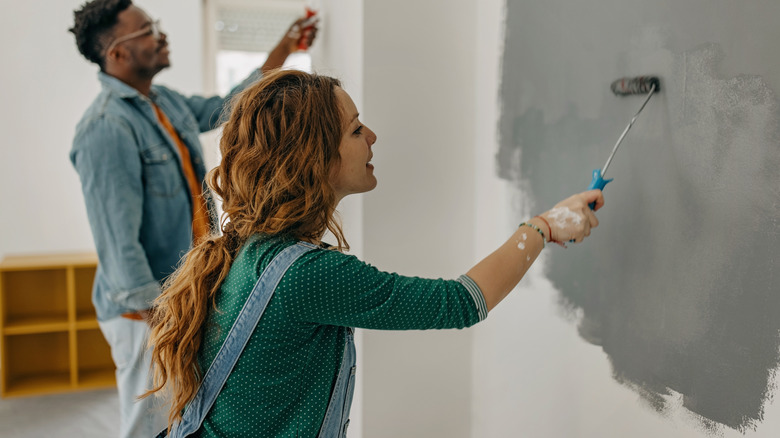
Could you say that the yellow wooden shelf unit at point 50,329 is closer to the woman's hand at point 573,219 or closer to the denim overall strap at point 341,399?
the denim overall strap at point 341,399

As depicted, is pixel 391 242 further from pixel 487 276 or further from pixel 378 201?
pixel 487 276

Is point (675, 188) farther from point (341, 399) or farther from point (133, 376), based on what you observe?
point (133, 376)

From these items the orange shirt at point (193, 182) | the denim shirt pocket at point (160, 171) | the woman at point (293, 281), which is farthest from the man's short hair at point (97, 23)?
the woman at point (293, 281)

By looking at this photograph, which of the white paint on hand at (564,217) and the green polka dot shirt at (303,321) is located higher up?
the white paint on hand at (564,217)

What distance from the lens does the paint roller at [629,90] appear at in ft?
3.32

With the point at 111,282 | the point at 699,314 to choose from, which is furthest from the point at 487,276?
the point at 111,282

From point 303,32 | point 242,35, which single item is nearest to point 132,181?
point 303,32

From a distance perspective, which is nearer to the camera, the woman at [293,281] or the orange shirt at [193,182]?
the woman at [293,281]

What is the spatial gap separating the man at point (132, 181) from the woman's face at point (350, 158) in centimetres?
68

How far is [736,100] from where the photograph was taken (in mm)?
869

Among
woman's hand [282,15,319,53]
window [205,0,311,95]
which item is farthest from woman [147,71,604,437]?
window [205,0,311,95]

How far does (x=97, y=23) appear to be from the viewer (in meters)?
1.94

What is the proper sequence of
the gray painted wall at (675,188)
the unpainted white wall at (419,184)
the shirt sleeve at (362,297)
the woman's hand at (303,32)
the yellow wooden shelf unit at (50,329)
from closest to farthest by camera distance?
the gray painted wall at (675,188) < the shirt sleeve at (362,297) < the unpainted white wall at (419,184) < the woman's hand at (303,32) < the yellow wooden shelf unit at (50,329)

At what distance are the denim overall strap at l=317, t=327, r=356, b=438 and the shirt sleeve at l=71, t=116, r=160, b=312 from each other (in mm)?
861
